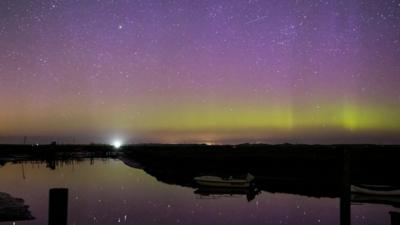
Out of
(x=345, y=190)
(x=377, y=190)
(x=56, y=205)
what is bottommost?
(x=377, y=190)

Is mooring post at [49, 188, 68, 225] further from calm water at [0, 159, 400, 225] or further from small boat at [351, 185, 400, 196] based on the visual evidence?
small boat at [351, 185, 400, 196]

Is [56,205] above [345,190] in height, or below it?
above

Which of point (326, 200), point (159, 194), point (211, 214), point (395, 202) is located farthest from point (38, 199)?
point (395, 202)

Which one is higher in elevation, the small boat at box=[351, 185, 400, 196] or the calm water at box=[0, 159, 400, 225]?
the small boat at box=[351, 185, 400, 196]

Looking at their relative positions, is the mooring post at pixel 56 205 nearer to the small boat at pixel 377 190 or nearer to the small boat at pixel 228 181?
the small boat at pixel 377 190

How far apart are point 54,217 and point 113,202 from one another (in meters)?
19.7

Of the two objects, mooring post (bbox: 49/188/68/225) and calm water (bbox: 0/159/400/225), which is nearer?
mooring post (bbox: 49/188/68/225)

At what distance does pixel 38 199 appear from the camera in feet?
93.4

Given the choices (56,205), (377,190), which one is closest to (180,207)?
(377,190)

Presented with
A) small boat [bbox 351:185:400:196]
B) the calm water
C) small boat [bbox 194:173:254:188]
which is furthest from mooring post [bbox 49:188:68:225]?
small boat [bbox 194:173:254:188]

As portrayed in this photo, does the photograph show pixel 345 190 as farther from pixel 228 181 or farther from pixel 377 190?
pixel 228 181

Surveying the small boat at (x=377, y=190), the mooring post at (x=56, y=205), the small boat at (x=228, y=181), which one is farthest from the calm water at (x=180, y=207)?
the mooring post at (x=56, y=205)

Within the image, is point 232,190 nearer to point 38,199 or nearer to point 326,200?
point 326,200

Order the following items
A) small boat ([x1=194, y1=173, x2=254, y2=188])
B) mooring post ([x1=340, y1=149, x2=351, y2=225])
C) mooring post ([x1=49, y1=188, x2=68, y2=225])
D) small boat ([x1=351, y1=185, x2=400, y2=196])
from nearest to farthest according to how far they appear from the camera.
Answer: mooring post ([x1=49, y1=188, x2=68, y2=225]), mooring post ([x1=340, y1=149, x2=351, y2=225]), small boat ([x1=351, y1=185, x2=400, y2=196]), small boat ([x1=194, y1=173, x2=254, y2=188])
